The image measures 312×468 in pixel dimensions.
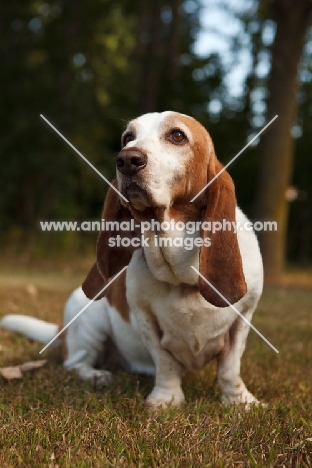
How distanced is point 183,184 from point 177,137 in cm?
21

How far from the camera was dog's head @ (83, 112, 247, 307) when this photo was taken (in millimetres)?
2291

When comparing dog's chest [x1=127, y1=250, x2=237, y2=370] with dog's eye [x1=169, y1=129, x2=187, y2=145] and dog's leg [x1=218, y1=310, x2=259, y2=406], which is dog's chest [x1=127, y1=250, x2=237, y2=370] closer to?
dog's leg [x1=218, y1=310, x2=259, y2=406]

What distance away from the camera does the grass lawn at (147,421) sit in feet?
5.89

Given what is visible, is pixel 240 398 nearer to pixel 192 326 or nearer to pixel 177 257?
pixel 192 326

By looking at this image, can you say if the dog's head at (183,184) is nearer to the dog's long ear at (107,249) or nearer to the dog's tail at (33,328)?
the dog's long ear at (107,249)

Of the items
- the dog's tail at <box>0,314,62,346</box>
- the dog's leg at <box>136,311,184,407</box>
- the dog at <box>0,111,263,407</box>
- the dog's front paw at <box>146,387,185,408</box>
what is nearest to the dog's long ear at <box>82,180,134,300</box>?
the dog at <box>0,111,263,407</box>

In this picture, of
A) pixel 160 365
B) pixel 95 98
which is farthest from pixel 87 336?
pixel 95 98

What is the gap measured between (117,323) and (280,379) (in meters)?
0.94

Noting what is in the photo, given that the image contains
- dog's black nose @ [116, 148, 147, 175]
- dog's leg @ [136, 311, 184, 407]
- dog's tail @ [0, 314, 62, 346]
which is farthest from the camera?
dog's tail @ [0, 314, 62, 346]

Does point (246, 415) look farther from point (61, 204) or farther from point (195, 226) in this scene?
point (61, 204)

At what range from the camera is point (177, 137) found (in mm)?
2467

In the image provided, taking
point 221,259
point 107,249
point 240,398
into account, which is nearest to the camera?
point 221,259

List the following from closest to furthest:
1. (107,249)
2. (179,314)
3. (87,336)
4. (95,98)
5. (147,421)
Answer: (147,421) < (179,314) < (107,249) < (87,336) < (95,98)

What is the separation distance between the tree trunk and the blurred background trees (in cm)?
150
